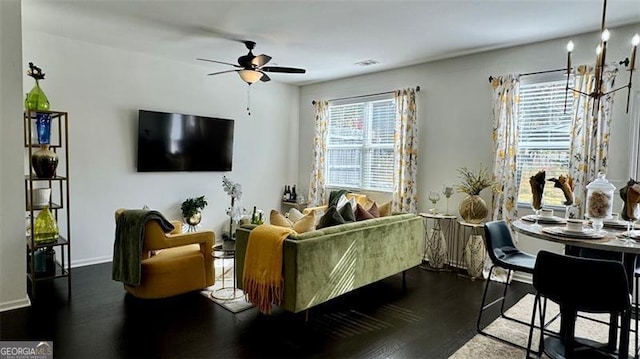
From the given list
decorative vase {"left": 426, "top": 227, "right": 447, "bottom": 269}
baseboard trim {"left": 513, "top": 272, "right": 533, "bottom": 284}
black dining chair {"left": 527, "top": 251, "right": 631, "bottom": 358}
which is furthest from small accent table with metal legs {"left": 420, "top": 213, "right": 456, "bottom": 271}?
black dining chair {"left": 527, "top": 251, "right": 631, "bottom": 358}

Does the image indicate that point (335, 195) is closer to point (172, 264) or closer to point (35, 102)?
point (172, 264)

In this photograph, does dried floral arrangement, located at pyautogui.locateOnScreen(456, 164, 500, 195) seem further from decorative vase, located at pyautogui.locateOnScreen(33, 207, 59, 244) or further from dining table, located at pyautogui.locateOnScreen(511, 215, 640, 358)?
decorative vase, located at pyautogui.locateOnScreen(33, 207, 59, 244)

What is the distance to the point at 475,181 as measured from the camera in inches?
185

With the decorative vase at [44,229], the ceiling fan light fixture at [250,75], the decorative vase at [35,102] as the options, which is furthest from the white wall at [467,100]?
the decorative vase at [44,229]

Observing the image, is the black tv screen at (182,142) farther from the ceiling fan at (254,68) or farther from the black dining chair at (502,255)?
the black dining chair at (502,255)

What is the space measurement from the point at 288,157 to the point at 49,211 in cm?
411

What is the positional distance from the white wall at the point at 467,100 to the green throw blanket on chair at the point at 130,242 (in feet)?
11.8

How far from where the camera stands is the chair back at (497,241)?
3.06 meters

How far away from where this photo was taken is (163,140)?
536cm

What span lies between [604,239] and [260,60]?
3.53m

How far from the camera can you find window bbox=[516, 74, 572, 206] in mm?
4211

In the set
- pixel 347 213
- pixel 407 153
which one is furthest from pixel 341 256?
pixel 407 153

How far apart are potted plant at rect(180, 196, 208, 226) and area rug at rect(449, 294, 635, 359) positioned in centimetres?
409

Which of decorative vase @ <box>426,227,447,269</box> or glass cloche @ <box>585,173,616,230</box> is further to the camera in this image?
decorative vase @ <box>426,227,447,269</box>
